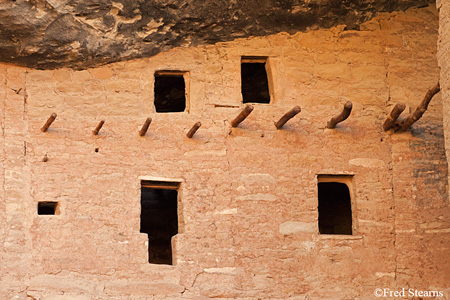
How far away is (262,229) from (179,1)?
2.43 m

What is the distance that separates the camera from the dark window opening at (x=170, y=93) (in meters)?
10.5

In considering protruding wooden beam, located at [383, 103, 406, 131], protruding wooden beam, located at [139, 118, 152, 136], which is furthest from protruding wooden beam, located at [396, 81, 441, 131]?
protruding wooden beam, located at [139, 118, 152, 136]

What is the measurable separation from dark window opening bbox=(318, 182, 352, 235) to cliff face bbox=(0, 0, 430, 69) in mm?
2575

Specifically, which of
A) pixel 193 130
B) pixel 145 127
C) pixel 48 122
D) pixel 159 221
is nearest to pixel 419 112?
pixel 193 130

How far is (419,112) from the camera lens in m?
8.12

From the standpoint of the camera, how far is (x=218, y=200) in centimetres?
816

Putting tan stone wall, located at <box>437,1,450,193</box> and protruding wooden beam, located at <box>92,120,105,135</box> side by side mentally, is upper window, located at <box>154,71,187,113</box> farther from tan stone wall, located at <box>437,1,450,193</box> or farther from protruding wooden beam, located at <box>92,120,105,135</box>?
tan stone wall, located at <box>437,1,450,193</box>

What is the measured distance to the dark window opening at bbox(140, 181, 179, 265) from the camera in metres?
10.6

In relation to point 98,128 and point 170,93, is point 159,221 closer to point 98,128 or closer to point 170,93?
point 170,93

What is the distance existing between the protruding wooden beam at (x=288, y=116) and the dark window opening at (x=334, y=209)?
92.5 inches

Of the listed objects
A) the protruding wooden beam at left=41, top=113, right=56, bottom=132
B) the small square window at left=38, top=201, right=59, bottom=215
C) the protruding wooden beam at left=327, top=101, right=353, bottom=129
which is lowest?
the small square window at left=38, top=201, right=59, bottom=215

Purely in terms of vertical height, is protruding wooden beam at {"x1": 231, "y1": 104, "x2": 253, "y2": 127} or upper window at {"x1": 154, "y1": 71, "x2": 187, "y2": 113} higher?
upper window at {"x1": 154, "y1": 71, "x2": 187, "y2": 113}

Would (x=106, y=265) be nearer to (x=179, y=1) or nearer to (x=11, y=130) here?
→ (x=11, y=130)

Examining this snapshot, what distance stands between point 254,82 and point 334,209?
1.96 m
